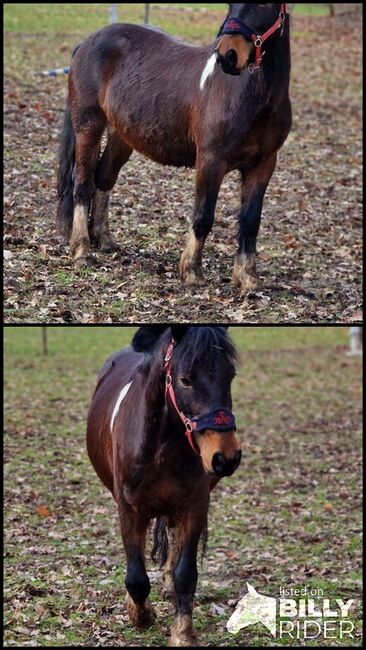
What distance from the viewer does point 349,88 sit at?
1828 cm

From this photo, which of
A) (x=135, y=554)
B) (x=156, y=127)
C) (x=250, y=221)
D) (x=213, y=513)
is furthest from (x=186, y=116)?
(x=213, y=513)

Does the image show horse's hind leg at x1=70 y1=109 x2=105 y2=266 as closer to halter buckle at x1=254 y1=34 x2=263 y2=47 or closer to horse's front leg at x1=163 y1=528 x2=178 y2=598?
halter buckle at x1=254 y1=34 x2=263 y2=47

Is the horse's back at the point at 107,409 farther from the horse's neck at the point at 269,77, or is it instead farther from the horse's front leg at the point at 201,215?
the horse's neck at the point at 269,77

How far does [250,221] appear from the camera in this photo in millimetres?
6426

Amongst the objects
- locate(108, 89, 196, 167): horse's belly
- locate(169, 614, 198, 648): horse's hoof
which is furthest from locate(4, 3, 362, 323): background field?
locate(169, 614, 198, 648): horse's hoof

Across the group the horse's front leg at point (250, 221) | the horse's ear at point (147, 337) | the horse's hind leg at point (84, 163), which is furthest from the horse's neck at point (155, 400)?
the horse's hind leg at point (84, 163)

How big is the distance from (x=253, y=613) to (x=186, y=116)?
3541 mm

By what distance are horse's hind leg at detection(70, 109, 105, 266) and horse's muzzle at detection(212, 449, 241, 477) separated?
3666 millimetres

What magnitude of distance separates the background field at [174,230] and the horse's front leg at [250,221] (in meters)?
0.14

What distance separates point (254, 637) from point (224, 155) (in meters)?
3.21

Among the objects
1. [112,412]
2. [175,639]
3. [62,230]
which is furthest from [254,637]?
[62,230]

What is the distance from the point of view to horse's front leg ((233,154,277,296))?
6289 millimetres

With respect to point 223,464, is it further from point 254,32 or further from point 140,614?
point 254,32

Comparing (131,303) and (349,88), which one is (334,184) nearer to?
(131,303)
